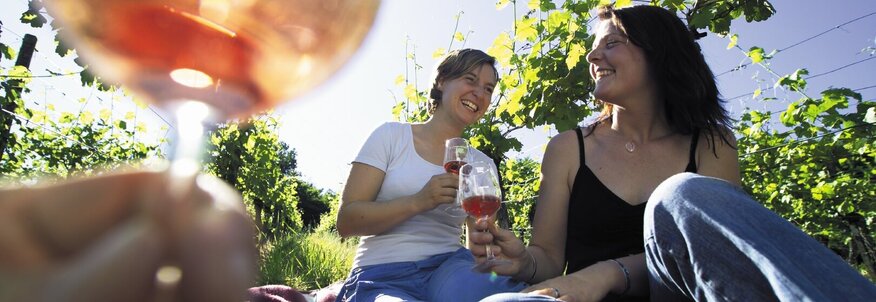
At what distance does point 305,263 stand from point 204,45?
8.10m

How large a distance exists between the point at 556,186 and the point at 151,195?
1.78m

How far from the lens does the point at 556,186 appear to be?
84.9 inches

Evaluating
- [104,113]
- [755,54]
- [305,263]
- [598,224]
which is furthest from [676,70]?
[104,113]

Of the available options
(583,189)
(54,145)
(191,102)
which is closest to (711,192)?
(583,189)

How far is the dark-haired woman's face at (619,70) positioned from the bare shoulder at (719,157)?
0.33 metres

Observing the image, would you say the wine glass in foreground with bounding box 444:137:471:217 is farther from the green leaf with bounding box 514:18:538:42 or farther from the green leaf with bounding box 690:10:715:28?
the green leaf with bounding box 514:18:538:42

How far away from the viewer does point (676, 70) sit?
88.0 inches

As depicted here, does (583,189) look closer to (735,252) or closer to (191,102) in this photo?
(735,252)

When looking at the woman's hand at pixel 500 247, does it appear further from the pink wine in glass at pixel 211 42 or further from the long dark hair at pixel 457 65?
the long dark hair at pixel 457 65

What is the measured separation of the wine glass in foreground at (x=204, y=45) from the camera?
0.98m

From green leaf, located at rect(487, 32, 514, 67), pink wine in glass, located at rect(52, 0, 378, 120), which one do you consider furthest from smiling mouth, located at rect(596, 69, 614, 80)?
green leaf, located at rect(487, 32, 514, 67)

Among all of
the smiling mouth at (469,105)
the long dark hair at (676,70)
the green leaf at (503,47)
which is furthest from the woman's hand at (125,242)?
the green leaf at (503,47)

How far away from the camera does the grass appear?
7875mm

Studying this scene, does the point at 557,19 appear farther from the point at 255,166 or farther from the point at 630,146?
the point at 255,166
